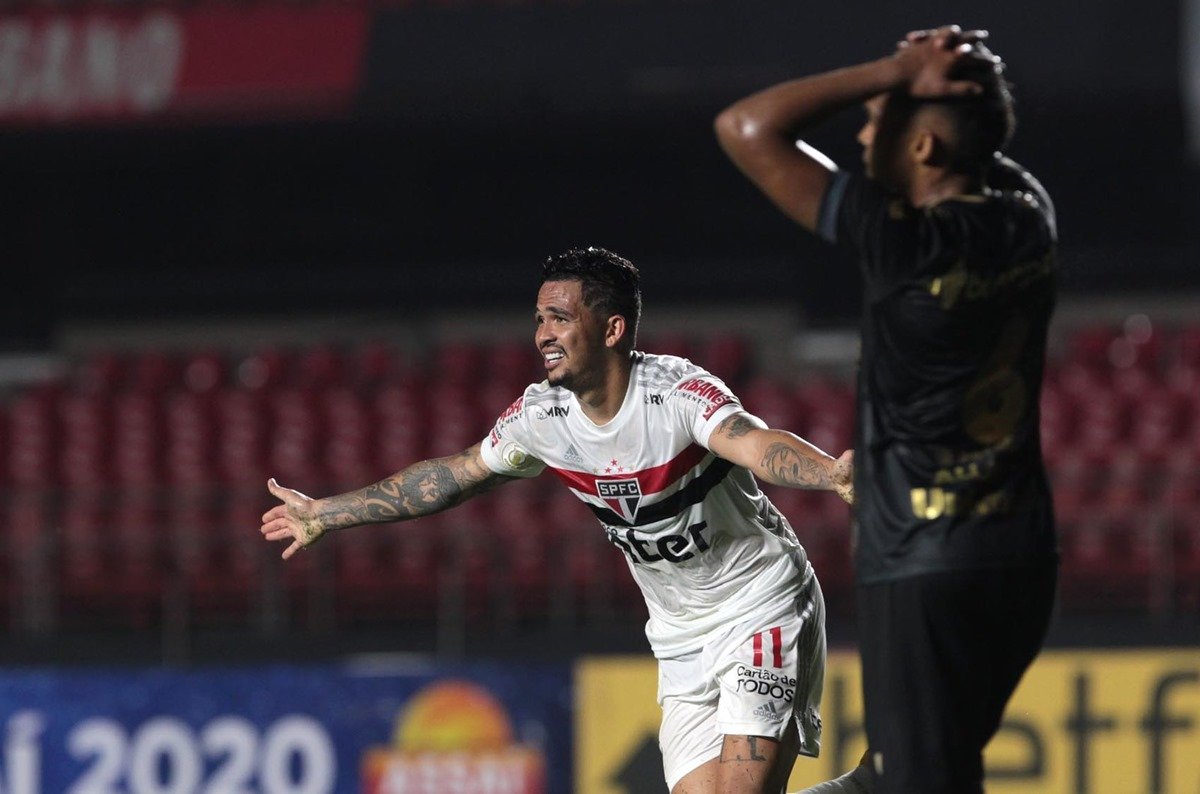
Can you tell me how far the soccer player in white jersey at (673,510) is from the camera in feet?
15.9

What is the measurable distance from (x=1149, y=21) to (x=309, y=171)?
8.20 m

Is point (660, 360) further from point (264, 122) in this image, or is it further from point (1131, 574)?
point (264, 122)

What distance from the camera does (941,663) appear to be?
3.35 meters

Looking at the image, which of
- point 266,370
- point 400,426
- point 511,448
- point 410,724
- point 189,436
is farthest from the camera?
point 266,370

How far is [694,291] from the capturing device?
16.4 meters

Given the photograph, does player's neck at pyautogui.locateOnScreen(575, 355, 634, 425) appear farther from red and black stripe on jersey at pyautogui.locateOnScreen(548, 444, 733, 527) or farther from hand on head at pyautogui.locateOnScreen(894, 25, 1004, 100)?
hand on head at pyautogui.locateOnScreen(894, 25, 1004, 100)

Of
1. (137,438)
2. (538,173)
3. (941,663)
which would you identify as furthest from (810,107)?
(538,173)

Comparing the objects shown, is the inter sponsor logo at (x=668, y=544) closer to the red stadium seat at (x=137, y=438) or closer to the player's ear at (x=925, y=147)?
the player's ear at (x=925, y=147)

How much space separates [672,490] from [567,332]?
1.80 feet

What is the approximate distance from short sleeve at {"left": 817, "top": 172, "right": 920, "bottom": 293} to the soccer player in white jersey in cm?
144

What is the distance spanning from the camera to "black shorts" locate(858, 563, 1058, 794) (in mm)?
3340

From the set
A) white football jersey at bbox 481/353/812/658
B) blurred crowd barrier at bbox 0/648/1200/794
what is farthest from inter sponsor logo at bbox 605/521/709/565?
blurred crowd barrier at bbox 0/648/1200/794

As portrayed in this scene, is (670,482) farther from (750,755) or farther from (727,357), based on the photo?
(727,357)

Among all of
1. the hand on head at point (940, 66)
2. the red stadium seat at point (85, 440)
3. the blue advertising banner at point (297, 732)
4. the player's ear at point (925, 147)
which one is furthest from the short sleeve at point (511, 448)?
the red stadium seat at point (85, 440)
